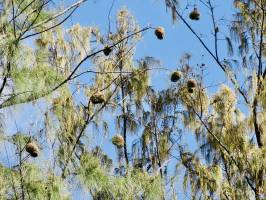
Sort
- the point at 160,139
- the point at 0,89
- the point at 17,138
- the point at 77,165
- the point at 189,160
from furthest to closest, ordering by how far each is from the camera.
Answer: the point at 160,139
the point at 189,160
the point at 77,165
the point at 17,138
the point at 0,89

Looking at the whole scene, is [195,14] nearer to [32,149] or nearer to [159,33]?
[159,33]

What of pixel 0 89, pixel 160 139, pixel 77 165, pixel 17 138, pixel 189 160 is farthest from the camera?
pixel 160 139

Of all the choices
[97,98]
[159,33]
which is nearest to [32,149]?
[97,98]

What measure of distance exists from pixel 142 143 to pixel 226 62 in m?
0.76

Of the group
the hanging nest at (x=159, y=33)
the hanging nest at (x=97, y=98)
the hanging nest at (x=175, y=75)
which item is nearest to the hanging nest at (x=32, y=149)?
the hanging nest at (x=97, y=98)

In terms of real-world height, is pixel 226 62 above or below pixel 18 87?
above

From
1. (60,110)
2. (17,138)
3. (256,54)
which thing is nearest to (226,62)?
(256,54)

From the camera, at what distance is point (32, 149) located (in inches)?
80.6

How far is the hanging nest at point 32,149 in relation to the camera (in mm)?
2042

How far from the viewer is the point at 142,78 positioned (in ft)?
13.1

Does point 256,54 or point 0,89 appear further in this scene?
point 256,54

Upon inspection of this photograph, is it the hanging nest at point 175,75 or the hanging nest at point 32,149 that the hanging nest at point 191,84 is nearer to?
the hanging nest at point 175,75

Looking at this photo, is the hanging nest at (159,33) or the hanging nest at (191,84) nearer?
the hanging nest at (159,33)

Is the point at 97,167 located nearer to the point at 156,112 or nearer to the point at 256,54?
the point at 156,112
